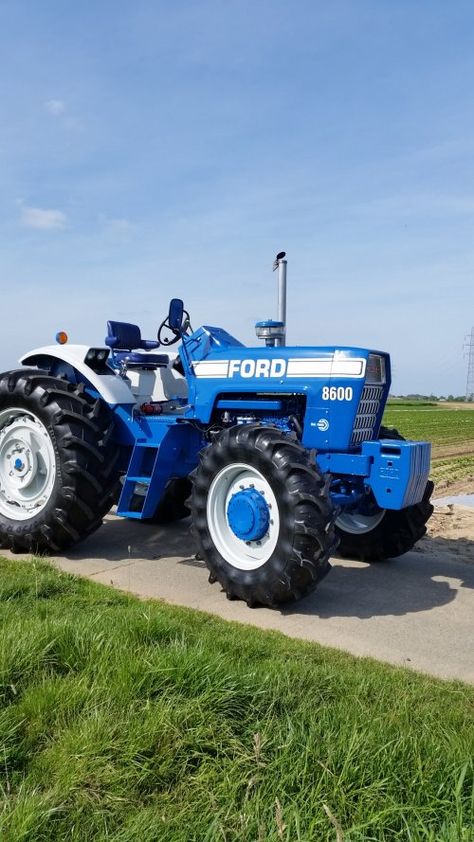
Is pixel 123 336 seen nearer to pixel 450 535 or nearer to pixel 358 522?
pixel 358 522

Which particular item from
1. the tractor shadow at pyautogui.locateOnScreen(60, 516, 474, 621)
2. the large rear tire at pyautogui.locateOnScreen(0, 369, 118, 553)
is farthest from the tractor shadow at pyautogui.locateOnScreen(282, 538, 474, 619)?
the large rear tire at pyautogui.locateOnScreen(0, 369, 118, 553)

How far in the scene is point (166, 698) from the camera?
2846 millimetres

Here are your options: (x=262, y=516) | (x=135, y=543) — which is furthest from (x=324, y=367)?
(x=135, y=543)

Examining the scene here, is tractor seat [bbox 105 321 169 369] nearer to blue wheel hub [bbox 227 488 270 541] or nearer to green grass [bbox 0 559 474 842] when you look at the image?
blue wheel hub [bbox 227 488 270 541]

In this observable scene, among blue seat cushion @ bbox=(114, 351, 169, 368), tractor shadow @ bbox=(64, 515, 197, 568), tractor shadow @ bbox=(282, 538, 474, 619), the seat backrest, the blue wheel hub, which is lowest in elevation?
tractor shadow @ bbox=(64, 515, 197, 568)

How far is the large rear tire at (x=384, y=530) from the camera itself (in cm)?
596

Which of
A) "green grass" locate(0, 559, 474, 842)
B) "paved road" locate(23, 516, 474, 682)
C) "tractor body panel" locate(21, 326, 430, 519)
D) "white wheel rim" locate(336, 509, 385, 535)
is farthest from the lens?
"white wheel rim" locate(336, 509, 385, 535)

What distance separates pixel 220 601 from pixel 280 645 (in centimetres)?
115

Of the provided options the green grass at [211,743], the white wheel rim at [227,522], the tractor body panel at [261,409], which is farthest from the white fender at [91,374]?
the green grass at [211,743]

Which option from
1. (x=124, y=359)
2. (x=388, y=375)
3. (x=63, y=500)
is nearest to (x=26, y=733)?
(x=63, y=500)

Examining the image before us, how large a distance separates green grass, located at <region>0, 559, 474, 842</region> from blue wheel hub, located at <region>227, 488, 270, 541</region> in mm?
1446

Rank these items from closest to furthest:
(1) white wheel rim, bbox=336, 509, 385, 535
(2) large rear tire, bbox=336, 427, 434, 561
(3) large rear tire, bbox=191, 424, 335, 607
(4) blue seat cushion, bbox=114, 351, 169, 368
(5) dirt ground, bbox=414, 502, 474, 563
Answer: (3) large rear tire, bbox=191, 424, 335, 607, (2) large rear tire, bbox=336, 427, 434, 561, (1) white wheel rim, bbox=336, 509, 385, 535, (5) dirt ground, bbox=414, 502, 474, 563, (4) blue seat cushion, bbox=114, 351, 169, 368

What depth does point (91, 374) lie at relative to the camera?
20.9 feet

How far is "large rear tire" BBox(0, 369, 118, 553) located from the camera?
19.7 feet
